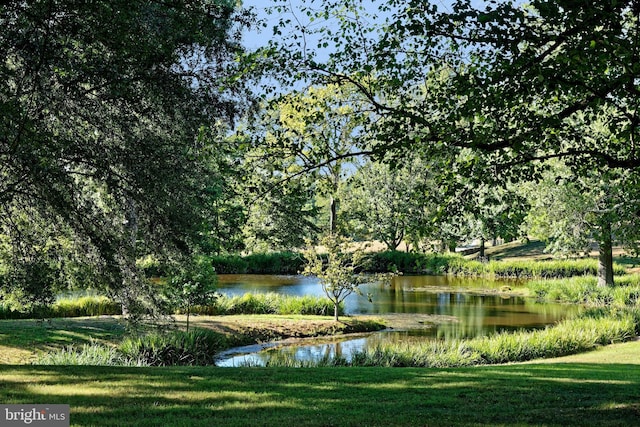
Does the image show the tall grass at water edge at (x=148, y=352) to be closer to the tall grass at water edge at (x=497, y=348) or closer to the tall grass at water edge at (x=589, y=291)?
the tall grass at water edge at (x=497, y=348)

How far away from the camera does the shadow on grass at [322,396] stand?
641cm

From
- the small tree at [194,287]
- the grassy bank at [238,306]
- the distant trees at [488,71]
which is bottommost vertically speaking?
the grassy bank at [238,306]

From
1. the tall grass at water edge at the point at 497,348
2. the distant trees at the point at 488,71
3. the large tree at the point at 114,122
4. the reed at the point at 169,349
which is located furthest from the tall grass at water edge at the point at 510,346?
the distant trees at the point at 488,71

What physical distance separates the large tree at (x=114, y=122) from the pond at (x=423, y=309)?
13.6 feet

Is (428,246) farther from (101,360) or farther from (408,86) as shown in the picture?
(101,360)

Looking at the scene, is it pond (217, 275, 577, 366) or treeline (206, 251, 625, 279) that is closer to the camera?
pond (217, 275, 577, 366)

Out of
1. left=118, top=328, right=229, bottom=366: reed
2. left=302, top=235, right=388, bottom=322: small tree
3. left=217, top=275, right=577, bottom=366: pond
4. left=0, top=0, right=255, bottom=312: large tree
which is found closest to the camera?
left=0, top=0, right=255, bottom=312: large tree

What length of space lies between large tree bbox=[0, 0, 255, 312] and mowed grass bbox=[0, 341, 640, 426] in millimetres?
2384

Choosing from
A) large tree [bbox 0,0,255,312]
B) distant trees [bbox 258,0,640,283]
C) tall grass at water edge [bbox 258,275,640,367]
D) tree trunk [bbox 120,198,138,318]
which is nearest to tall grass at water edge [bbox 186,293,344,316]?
tall grass at water edge [bbox 258,275,640,367]

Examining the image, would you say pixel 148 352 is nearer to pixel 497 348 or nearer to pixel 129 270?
pixel 129 270

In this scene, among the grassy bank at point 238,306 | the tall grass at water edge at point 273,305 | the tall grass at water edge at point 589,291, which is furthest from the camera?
the tall grass at water edge at point 589,291

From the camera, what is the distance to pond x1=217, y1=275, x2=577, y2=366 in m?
16.2

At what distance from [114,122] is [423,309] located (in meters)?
16.2

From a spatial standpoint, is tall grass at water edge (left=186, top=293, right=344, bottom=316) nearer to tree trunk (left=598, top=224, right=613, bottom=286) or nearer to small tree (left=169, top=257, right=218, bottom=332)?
small tree (left=169, top=257, right=218, bottom=332)
